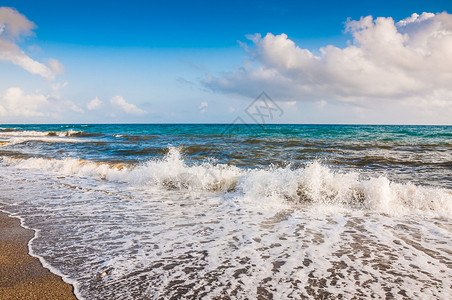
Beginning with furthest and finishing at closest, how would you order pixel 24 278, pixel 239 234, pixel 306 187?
1. pixel 306 187
2. pixel 239 234
3. pixel 24 278

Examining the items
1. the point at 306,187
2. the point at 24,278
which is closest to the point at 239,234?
the point at 24,278

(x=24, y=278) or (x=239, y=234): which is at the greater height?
(x=24, y=278)

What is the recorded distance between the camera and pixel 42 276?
2854mm

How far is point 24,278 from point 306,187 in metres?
5.71

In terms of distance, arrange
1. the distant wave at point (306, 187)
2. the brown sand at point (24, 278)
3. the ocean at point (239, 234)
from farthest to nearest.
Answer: the distant wave at point (306, 187) < the ocean at point (239, 234) < the brown sand at point (24, 278)

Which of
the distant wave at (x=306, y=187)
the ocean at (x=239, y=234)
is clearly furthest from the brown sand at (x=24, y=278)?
the distant wave at (x=306, y=187)

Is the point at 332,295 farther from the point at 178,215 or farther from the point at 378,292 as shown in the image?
the point at 178,215

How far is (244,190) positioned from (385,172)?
5727 mm

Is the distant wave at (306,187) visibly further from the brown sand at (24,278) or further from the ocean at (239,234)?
the brown sand at (24,278)

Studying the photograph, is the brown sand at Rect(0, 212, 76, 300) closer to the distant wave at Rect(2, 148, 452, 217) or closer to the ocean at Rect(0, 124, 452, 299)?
the ocean at Rect(0, 124, 452, 299)

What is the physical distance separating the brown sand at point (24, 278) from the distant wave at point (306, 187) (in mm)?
4363

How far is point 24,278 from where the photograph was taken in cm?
279

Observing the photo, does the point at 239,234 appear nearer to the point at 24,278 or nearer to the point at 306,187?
the point at 24,278

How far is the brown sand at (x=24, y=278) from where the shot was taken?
8.30 ft
